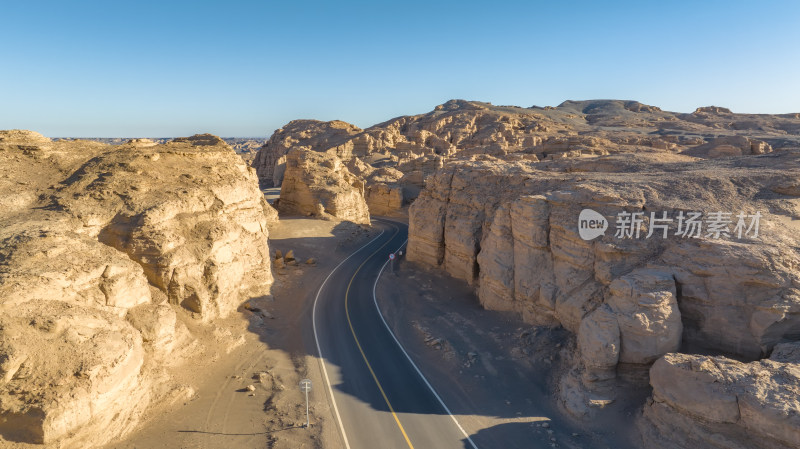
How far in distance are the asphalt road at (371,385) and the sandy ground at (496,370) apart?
2.79 feet

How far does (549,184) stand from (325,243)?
2613cm

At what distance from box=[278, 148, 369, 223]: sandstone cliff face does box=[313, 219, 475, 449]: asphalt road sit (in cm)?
2234

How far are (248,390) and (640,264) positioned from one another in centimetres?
1926

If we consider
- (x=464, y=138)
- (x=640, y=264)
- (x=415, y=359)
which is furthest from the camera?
(x=464, y=138)

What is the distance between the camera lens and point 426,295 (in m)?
28.7

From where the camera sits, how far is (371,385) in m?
18.6

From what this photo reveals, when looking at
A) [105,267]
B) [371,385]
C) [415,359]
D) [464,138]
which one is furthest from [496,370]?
[464,138]

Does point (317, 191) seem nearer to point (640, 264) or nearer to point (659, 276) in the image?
point (640, 264)

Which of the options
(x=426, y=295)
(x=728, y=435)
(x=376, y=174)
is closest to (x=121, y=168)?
(x=426, y=295)

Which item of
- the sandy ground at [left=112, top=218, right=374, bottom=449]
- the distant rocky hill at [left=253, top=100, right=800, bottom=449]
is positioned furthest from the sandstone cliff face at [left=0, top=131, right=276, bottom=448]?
the distant rocky hill at [left=253, top=100, right=800, bottom=449]

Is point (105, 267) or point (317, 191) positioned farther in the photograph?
point (317, 191)

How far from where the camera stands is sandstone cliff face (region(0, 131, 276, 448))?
12.3 m

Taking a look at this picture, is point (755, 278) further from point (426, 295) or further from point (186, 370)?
point (186, 370)

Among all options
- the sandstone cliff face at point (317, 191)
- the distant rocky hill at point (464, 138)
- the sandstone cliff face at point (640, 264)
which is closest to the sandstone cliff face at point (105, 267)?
the sandstone cliff face at point (640, 264)
